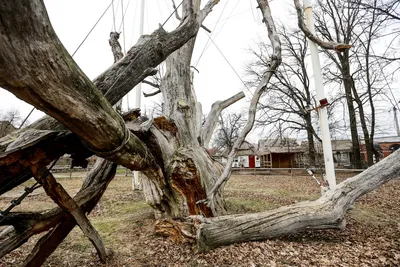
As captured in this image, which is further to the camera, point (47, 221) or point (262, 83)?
point (262, 83)

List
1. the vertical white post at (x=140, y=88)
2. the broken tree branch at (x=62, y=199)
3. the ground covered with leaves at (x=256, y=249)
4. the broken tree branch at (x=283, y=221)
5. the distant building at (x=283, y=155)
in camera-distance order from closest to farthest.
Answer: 1. the broken tree branch at (x=62, y=199)
2. the ground covered with leaves at (x=256, y=249)
3. the broken tree branch at (x=283, y=221)
4. the vertical white post at (x=140, y=88)
5. the distant building at (x=283, y=155)

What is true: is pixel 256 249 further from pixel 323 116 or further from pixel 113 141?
pixel 323 116

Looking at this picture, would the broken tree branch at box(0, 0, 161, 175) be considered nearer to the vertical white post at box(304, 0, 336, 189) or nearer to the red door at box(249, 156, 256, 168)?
the vertical white post at box(304, 0, 336, 189)

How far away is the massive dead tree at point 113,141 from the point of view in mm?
1105

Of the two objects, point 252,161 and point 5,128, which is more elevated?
point 5,128

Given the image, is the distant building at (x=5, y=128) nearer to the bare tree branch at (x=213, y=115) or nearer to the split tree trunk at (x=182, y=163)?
the split tree trunk at (x=182, y=163)

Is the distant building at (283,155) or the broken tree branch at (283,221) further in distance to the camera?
the distant building at (283,155)

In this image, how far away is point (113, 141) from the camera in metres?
1.99

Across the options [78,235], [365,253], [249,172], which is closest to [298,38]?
[249,172]

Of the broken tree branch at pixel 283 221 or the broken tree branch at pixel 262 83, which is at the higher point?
the broken tree branch at pixel 262 83

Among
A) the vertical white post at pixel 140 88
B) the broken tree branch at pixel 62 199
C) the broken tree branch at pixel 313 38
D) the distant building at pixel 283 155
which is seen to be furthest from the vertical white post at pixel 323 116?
the distant building at pixel 283 155

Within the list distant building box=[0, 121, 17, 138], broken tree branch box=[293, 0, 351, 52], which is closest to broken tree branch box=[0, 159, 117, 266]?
broken tree branch box=[293, 0, 351, 52]

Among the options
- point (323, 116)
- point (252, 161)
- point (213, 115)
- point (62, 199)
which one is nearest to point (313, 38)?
point (323, 116)

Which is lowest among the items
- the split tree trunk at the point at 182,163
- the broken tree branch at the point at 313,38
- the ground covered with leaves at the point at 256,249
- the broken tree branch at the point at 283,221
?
the ground covered with leaves at the point at 256,249
